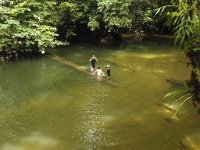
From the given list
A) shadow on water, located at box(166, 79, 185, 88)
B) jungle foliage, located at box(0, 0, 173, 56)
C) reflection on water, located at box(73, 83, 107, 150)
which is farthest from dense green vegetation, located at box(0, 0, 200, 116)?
reflection on water, located at box(73, 83, 107, 150)

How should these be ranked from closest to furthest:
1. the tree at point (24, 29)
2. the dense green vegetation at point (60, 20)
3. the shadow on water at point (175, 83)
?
the shadow on water at point (175, 83) → the tree at point (24, 29) → the dense green vegetation at point (60, 20)

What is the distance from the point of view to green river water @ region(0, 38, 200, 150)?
1340 centimetres

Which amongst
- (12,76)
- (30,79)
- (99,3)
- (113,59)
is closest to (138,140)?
(30,79)

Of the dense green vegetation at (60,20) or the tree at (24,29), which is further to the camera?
the dense green vegetation at (60,20)

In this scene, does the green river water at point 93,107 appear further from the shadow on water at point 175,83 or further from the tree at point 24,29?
the tree at point 24,29

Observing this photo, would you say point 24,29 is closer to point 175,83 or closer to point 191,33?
point 175,83

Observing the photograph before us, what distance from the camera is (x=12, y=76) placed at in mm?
23984

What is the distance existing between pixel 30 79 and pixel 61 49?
1153cm

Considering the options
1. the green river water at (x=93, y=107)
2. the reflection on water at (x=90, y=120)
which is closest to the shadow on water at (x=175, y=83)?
the green river water at (x=93, y=107)

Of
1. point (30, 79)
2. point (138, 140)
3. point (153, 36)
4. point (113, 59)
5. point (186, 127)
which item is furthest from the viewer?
point (153, 36)

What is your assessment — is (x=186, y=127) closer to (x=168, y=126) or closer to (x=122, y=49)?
(x=168, y=126)

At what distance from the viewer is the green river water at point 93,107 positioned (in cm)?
1340

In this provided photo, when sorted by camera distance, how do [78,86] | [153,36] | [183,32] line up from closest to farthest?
[183,32] → [78,86] → [153,36]

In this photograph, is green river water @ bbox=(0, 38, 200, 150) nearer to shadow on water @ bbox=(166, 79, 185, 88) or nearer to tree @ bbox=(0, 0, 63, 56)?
shadow on water @ bbox=(166, 79, 185, 88)
